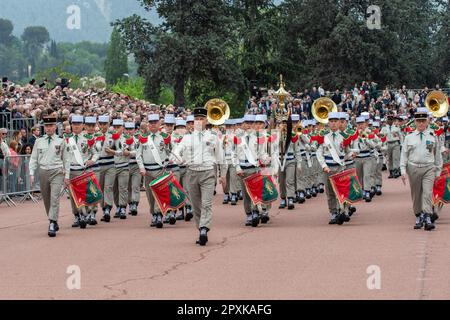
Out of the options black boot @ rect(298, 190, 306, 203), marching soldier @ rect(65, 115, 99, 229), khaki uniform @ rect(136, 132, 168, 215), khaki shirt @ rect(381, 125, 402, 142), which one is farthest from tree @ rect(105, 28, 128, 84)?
khaki uniform @ rect(136, 132, 168, 215)

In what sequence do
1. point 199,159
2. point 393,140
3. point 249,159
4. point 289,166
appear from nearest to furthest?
1. point 199,159
2. point 249,159
3. point 289,166
4. point 393,140

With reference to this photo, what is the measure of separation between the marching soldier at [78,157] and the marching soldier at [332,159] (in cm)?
441

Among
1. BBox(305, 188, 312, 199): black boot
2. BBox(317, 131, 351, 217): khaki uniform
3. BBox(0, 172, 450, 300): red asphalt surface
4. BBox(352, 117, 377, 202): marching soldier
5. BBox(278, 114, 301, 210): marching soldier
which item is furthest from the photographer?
BBox(305, 188, 312, 199): black boot

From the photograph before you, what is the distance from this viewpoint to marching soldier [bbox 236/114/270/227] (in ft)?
67.6

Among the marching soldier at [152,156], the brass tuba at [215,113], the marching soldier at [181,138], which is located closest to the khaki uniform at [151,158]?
the marching soldier at [152,156]

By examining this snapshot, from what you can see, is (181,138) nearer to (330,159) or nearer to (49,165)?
(330,159)

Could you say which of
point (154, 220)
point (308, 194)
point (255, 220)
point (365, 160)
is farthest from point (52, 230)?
point (308, 194)

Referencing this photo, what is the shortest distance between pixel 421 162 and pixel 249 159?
3.31 m

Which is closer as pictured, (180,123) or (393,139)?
(180,123)

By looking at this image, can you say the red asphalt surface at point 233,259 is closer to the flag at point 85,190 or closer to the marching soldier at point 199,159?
the flag at point 85,190

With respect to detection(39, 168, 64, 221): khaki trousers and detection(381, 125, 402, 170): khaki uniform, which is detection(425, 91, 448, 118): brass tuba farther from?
detection(381, 125, 402, 170): khaki uniform

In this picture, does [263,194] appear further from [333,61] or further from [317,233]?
[333,61]

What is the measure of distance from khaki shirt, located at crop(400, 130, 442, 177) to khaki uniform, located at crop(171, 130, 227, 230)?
3.58 meters

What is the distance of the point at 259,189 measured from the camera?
20.5 m
